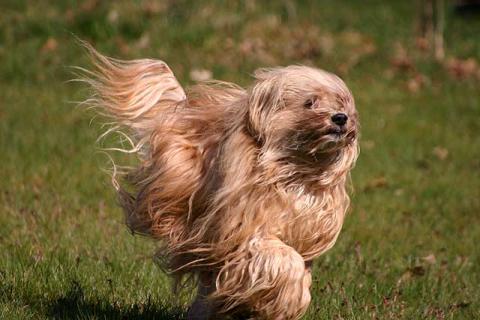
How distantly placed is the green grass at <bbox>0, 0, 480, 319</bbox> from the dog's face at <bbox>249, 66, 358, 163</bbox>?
4.04ft

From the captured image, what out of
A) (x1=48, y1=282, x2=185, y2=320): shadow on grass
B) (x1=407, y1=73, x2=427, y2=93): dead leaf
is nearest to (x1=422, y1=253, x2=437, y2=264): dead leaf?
(x1=48, y1=282, x2=185, y2=320): shadow on grass

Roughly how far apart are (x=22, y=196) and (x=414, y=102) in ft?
21.9

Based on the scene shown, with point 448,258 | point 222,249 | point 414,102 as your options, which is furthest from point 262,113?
point 414,102

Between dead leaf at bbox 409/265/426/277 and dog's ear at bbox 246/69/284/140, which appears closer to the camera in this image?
dog's ear at bbox 246/69/284/140

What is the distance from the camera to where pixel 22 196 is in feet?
26.3

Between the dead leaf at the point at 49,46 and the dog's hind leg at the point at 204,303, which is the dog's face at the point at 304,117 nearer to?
the dog's hind leg at the point at 204,303

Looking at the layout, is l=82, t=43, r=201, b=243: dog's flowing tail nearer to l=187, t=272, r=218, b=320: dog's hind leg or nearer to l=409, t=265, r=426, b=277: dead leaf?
l=187, t=272, r=218, b=320: dog's hind leg

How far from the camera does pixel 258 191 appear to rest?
4730 millimetres

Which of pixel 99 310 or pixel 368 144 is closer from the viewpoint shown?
pixel 99 310

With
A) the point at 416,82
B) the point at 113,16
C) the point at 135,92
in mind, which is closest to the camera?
the point at 135,92

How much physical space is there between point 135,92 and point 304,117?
1293mm

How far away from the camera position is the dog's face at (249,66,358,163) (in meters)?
4.63

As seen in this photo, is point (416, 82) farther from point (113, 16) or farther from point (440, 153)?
point (113, 16)

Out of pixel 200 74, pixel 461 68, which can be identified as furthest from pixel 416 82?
pixel 200 74
